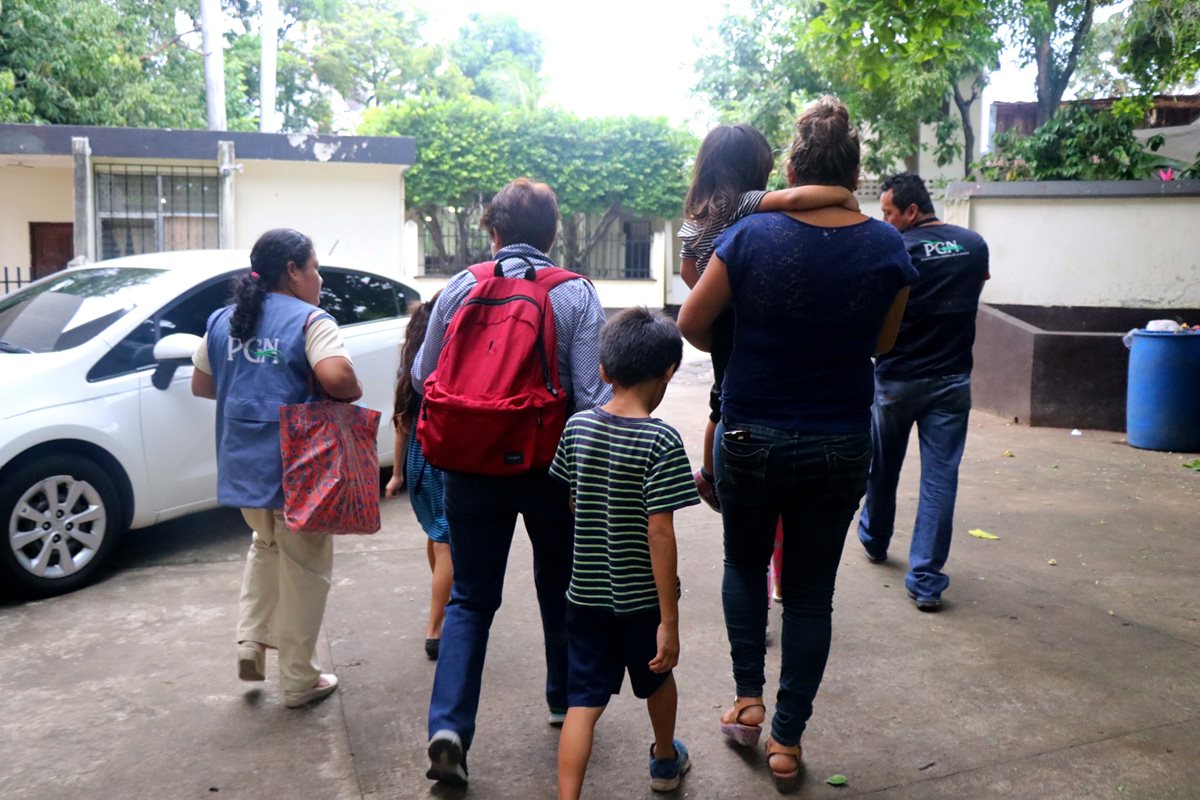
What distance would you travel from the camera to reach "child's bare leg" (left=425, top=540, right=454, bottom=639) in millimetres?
4312

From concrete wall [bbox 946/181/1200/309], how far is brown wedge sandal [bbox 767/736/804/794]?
9622 mm

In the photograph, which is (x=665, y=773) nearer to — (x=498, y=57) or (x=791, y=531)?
(x=791, y=531)

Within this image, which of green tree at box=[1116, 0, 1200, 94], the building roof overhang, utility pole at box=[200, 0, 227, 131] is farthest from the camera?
utility pole at box=[200, 0, 227, 131]

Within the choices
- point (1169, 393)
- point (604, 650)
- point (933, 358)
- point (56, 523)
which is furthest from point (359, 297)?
point (1169, 393)

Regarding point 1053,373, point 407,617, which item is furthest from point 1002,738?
point 1053,373

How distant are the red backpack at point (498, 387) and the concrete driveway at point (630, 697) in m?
1.03

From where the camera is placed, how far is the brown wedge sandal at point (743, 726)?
139 inches

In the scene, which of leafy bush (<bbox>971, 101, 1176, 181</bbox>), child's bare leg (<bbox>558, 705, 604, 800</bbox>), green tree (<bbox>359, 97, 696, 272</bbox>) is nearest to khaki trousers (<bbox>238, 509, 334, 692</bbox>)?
child's bare leg (<bbox>558, 705, 604, 800</bbox>)

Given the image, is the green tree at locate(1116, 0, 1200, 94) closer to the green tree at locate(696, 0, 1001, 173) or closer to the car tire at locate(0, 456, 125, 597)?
the green tree at locate(696, 0, 1001, 173)

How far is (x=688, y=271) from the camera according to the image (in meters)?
3.67

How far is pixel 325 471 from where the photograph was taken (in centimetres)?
378

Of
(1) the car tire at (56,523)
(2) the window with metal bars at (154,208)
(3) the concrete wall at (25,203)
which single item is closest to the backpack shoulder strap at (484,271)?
(1) the car tire at (56,523)

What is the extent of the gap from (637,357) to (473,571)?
847 mm

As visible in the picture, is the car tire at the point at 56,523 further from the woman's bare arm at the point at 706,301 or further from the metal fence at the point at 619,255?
the metal fence at the point at 619,255
